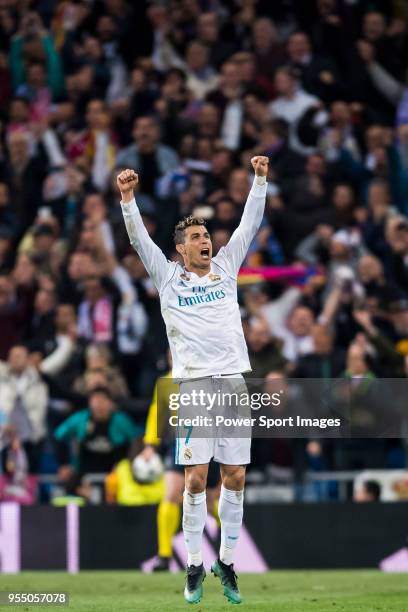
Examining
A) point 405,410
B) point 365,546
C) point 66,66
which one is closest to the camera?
point 405,410

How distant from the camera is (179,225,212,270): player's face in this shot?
10906 mm

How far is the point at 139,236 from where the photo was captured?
10.9 m

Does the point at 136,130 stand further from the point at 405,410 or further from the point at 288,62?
the point at 405,410

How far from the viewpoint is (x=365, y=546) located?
51.1 ft

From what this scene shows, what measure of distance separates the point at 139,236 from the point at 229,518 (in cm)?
203

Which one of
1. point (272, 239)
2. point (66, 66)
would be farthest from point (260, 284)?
point (66, 66)

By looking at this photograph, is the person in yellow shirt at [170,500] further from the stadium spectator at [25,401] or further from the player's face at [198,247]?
the player's face at [198,247]

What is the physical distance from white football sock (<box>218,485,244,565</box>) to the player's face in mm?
1564

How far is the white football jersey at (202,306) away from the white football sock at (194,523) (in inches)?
32.6

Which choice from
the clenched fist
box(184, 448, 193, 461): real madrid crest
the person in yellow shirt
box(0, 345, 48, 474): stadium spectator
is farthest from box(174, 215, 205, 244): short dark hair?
box(0, 345, 48, 474): stadium spectator

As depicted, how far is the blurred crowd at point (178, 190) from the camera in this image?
55.5ft

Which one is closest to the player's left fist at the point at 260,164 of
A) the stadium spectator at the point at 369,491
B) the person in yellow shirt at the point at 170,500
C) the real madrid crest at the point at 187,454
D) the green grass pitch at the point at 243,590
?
the real madrid crest at the point at 187,454

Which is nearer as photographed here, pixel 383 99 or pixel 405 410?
pixel 405 410

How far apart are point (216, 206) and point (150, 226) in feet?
3.01
